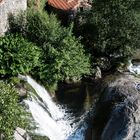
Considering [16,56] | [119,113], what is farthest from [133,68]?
[119,113]

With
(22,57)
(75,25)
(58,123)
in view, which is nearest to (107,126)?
(58,123)

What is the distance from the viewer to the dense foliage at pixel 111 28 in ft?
83.3

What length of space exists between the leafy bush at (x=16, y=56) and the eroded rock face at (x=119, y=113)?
1127cm

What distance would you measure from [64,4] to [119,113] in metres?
22.0

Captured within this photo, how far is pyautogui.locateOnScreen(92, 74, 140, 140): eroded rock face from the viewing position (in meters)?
8.78

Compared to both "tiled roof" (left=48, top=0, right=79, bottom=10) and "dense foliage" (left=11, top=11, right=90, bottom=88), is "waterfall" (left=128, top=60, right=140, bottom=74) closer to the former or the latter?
"dense foliage" (left=11, top=11, right=90, bottom=88)

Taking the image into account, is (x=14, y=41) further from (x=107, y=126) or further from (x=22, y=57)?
(x=107, y=126)

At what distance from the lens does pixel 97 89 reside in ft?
79.6

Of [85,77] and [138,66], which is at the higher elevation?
[85,77]

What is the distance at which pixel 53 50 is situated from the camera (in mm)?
22672

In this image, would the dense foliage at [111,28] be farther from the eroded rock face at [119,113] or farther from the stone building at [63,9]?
the eroded rock face at [119,113]

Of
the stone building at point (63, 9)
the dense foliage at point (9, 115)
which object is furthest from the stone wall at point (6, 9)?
the dense foliage at point (9, 115)

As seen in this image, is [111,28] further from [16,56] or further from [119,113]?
[119,113]

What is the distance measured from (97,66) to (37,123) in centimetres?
904
